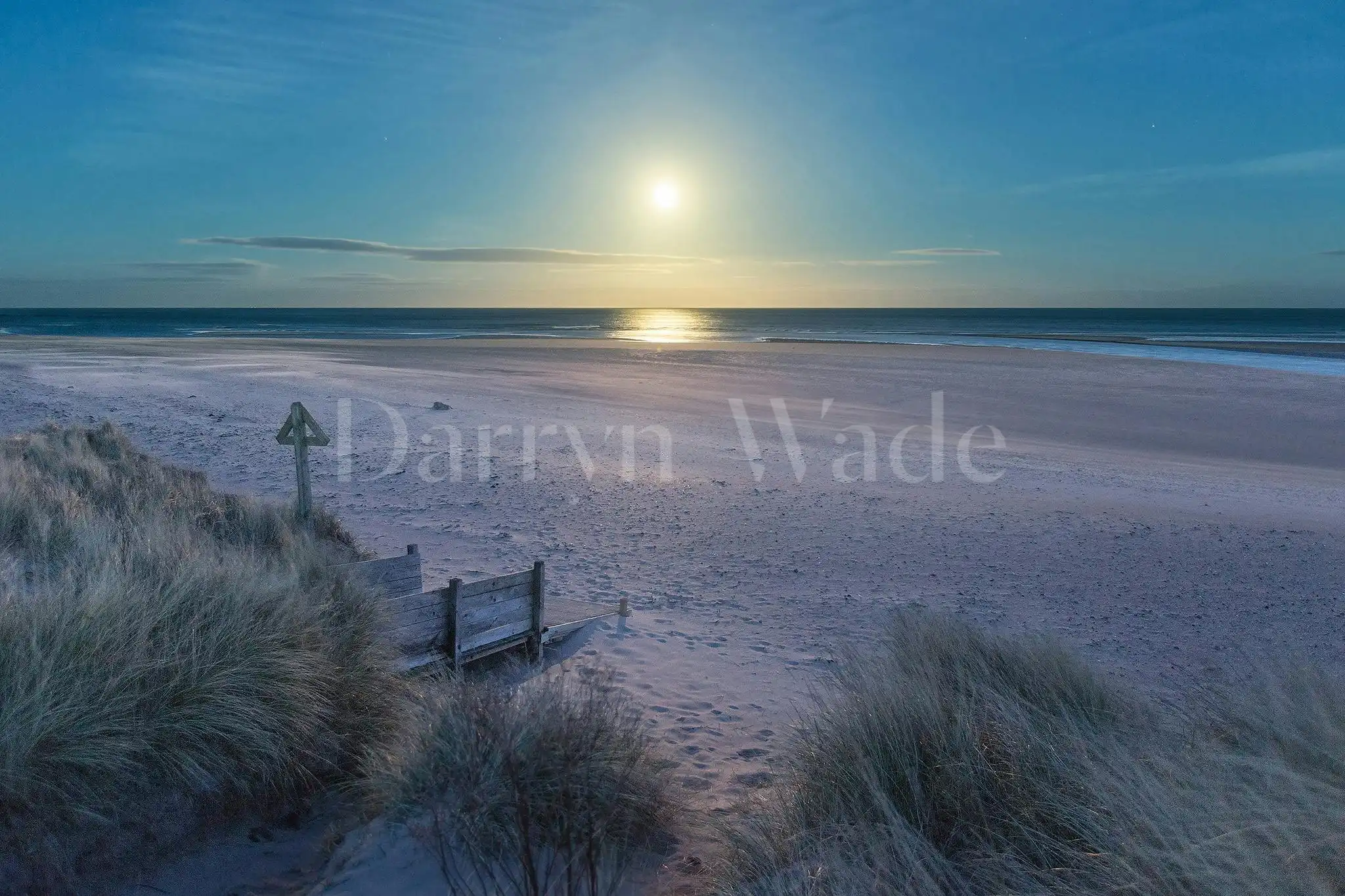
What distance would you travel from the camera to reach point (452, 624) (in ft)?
19.8

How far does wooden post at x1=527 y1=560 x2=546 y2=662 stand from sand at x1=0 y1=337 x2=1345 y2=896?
0.69 ft

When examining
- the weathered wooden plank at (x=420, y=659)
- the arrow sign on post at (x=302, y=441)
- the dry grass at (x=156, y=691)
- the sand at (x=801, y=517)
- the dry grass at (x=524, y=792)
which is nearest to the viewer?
the dry grass at (x=524, y=792)

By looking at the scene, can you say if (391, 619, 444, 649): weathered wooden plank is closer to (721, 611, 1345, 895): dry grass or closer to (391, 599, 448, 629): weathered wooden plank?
(391, 599, 448, 629): weathered wooden plank

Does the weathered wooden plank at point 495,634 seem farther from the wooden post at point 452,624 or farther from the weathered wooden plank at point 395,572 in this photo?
the weathered wooden plank at point 395,572

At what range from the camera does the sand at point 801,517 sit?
7117 mm

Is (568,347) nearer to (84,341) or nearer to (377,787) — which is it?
(84,341)

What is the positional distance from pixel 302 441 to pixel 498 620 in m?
3.52

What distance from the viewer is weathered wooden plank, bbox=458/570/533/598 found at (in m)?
6.15

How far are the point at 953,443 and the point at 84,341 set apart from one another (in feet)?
187

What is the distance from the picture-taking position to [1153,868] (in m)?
2.82

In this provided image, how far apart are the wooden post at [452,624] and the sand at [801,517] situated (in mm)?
1034

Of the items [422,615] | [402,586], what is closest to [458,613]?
[422,615]

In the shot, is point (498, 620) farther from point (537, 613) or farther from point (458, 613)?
point (458, 613)

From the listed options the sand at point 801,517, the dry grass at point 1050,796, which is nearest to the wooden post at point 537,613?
the sand at point 801,517
